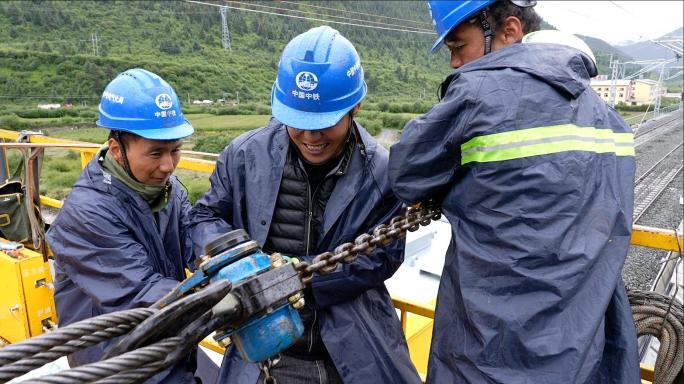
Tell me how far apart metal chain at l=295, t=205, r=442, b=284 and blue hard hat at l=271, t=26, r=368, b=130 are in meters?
0.48

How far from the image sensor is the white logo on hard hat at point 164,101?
2150 millimetres

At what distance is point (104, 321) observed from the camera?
0.93 metres

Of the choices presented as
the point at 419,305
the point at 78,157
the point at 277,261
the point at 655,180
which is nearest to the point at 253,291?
the point at 277,261

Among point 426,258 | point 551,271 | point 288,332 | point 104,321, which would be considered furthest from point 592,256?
point 426,258

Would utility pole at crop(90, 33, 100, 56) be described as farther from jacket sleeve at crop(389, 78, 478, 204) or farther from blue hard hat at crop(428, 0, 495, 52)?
jacket sleeve at crop(389, 78, 478, 204)

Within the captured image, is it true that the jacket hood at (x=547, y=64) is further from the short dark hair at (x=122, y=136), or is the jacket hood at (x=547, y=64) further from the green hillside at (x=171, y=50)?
the green hillside at (x=171, y=50)

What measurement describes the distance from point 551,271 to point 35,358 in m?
1.19

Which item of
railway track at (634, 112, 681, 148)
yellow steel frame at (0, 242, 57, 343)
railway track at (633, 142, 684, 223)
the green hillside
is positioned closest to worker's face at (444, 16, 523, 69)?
yellow steel frame at (0, 242, 57, 343)

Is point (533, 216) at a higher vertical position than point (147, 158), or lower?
higher

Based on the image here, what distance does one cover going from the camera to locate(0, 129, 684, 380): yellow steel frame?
222cm

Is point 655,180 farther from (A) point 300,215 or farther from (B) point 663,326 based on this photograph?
(A) point 300,215

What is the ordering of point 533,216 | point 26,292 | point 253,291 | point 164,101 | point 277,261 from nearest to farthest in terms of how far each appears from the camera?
point 253,291 → point 277,261 → point 533,216 → point 164,101 → point 26,292

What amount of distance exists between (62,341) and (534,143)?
1.20 meters

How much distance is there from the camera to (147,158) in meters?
2.12
